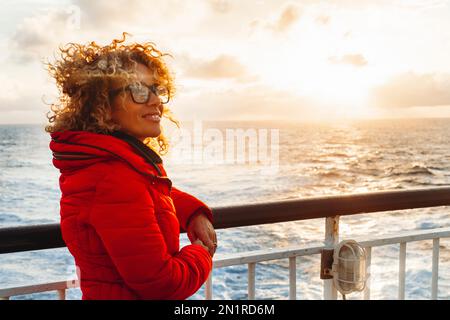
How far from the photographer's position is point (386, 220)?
45.5 feet

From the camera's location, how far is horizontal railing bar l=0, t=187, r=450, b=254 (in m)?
1.41

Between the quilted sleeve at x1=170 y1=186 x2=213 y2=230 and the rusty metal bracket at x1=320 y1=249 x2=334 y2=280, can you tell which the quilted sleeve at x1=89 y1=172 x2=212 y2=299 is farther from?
the rusty metal bracket at x1=320 y1=249 x2=334 y2=280

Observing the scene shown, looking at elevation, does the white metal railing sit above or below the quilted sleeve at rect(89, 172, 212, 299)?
below

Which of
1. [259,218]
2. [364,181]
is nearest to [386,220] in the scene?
[259,218]

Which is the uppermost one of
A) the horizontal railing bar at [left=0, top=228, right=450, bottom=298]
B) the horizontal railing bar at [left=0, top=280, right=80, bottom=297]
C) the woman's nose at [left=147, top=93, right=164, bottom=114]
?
the woman's nose at [left=147, top=93, right=164, bottom=114]

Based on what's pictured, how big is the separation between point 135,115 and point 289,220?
76cm

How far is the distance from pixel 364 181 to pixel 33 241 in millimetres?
28454

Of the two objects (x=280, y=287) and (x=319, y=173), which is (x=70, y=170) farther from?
(x=319, y=173)

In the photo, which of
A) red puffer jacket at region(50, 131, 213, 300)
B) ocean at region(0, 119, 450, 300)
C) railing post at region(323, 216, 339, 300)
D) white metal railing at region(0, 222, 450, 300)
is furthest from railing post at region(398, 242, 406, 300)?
red puffer jacket at region(50, 131, 213, 300)

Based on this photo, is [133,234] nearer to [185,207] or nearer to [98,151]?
[98,151]

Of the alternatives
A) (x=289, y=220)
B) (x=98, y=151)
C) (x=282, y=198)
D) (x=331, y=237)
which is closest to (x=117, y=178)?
(x=98, y=151)

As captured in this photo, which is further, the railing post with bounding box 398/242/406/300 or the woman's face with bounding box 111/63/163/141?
the railing post with bounding box 398/242/406/300

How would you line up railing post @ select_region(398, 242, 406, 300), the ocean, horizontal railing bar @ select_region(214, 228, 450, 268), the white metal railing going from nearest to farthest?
the white metal railing < horizontal railing bar @ select_region(214, 228, 450, 268) < railing post @ select_region(398, 242, 406, 300) < the ocean

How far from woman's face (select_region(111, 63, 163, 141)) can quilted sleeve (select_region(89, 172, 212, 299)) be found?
181 millimetres
